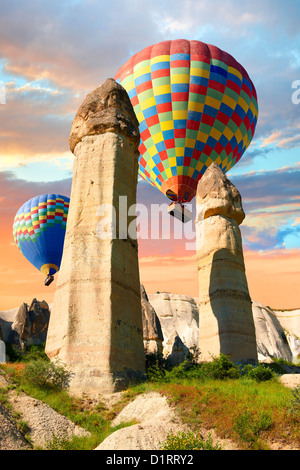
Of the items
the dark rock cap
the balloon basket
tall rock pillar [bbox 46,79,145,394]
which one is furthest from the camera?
the balloon basket

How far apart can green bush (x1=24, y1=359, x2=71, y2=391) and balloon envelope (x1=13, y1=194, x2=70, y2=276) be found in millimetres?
27202

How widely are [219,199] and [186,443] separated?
1289cm

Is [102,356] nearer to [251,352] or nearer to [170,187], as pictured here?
[251,352]

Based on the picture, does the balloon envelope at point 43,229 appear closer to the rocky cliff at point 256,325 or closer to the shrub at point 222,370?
the rocky cliff at point 256,325

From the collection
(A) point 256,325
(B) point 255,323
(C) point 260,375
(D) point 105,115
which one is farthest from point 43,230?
(C) point 260,375

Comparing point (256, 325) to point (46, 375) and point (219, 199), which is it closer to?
point (219, 199)

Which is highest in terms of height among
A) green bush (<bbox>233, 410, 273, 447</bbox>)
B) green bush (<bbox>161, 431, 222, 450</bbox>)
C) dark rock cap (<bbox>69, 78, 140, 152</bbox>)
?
dark rock cap (<bbox>69, 78, 140, 152</bbox>)

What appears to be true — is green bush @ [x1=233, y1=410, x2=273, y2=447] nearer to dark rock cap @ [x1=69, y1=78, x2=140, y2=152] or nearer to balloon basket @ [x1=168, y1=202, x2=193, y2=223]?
dark rock cap @ [x1=69, y1=78, x2=140, y2=152]

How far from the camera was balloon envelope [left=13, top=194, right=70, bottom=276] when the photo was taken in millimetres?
38938

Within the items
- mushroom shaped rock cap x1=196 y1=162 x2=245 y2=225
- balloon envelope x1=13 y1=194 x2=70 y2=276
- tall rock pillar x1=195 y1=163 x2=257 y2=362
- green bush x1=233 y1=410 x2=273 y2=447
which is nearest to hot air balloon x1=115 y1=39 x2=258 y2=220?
tall rock pillar x1=195 y1=163 x2=257 y2=362

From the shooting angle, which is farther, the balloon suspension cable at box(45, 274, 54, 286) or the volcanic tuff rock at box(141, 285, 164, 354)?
the balloon suspension cable at box(45, 274, 54, 286)

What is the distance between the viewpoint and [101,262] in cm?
1349
